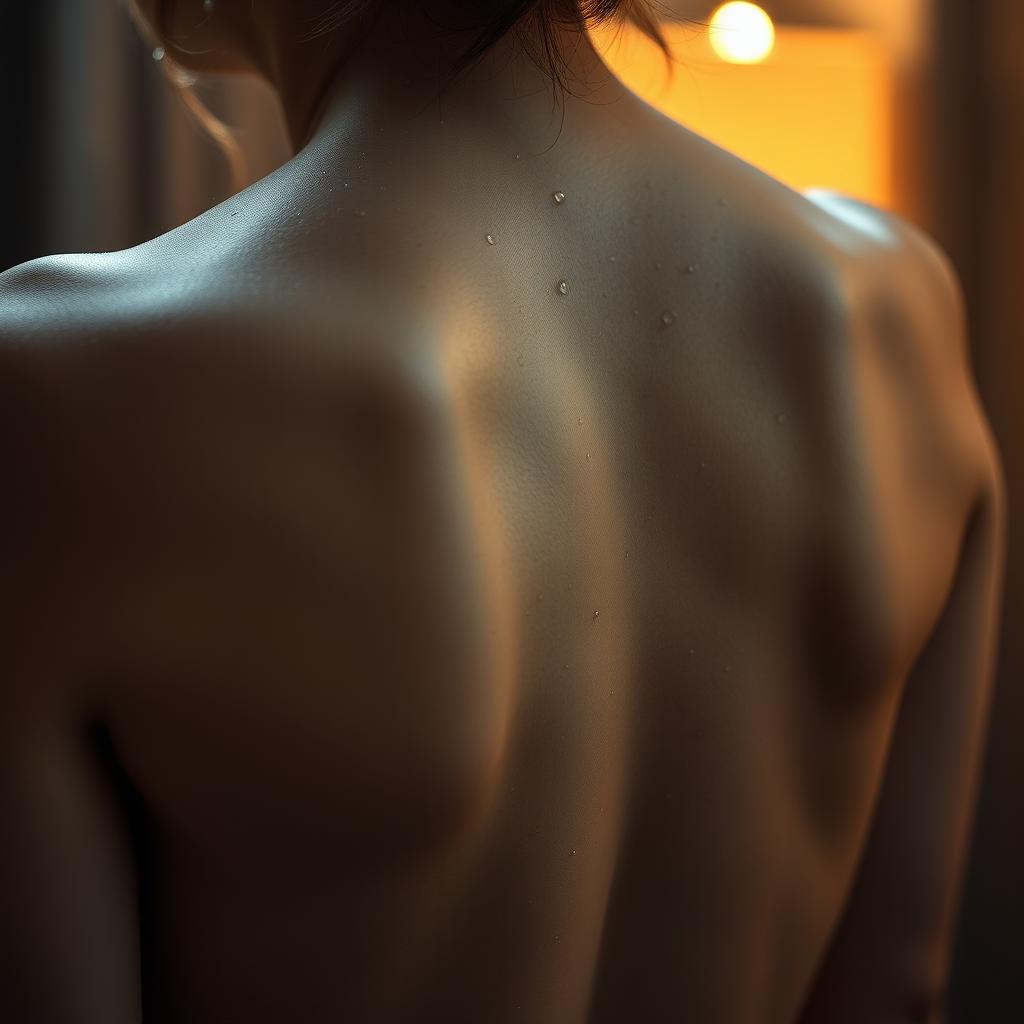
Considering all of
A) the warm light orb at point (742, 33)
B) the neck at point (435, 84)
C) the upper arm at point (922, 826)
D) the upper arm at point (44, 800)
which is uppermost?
the neck at point (435, 84)

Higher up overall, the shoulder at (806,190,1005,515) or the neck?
the neck

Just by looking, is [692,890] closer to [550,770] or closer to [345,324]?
[550,770]

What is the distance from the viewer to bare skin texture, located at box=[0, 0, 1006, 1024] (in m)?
0.41

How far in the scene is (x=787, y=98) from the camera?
1.33m

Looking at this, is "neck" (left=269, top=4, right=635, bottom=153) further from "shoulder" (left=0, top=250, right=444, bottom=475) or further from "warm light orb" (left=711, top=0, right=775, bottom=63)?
"warm light orb" (left=711, top=0, right=775, bottom=63)

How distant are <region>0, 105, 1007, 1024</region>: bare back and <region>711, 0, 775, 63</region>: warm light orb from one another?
31.3 inches

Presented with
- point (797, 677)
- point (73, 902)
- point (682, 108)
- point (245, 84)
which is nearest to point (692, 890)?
point (797, 677)

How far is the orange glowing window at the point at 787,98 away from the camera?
1318mm

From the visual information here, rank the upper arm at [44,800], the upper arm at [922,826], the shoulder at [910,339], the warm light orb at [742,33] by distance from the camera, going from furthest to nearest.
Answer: the warm light orb at [742,33]
the upper arm at [922,826]
the shoulder at [910,339]
the upper arm at [44,800]

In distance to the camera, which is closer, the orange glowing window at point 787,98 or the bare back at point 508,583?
the bare back at point 508,583

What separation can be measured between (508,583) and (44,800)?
0.60ft

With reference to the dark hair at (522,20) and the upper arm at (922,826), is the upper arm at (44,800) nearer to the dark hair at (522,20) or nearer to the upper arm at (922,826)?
the dark hair at (522,20)

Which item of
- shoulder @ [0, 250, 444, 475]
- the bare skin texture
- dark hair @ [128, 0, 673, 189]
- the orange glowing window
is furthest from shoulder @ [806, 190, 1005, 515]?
the orange glowing window

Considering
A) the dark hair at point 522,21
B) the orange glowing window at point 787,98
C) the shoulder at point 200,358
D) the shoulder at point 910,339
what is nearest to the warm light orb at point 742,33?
the orange glowing window at point 787,98
